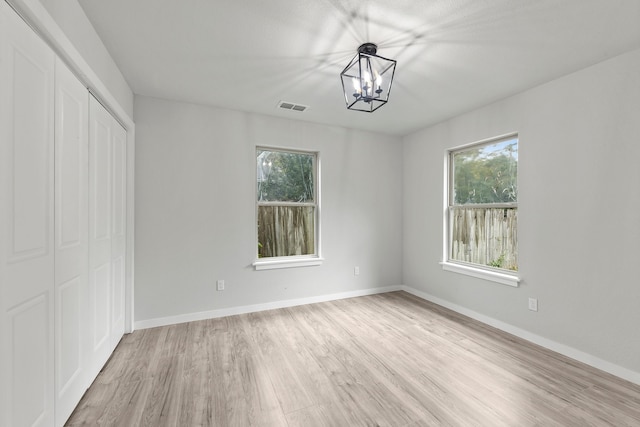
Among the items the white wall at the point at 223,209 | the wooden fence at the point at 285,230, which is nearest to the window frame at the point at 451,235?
the white wall at the point at 223,209

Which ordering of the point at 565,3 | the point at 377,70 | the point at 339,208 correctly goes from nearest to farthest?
the point at 565,3 < the point at 377,70 < the point at 339,208

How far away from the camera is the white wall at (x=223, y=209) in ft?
10.5

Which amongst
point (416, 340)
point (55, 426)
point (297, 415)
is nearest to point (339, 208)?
point (416, 340)

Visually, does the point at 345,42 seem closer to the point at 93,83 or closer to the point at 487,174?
the point at 93,83

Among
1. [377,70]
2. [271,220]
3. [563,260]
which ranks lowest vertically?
[563,260]

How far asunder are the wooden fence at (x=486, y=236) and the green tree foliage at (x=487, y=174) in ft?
0.48

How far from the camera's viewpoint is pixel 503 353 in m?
2.64

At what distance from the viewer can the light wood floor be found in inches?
71.9

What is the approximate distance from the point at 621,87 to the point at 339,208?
10.0 ft

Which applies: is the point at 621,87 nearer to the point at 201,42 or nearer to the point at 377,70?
the point at 377,70

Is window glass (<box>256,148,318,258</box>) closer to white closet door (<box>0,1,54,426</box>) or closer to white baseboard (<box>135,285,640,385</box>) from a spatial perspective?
white baseboard (<box>135,285,640,385</box>)

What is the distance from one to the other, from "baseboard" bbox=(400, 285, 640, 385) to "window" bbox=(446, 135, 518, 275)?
0.58 m

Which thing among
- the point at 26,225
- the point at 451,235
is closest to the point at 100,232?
the point at 26,225

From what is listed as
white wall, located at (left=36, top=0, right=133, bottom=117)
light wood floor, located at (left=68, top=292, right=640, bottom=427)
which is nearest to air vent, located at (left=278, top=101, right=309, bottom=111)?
white wall, located at (left=36, top=0, right=133, bottom=117)
